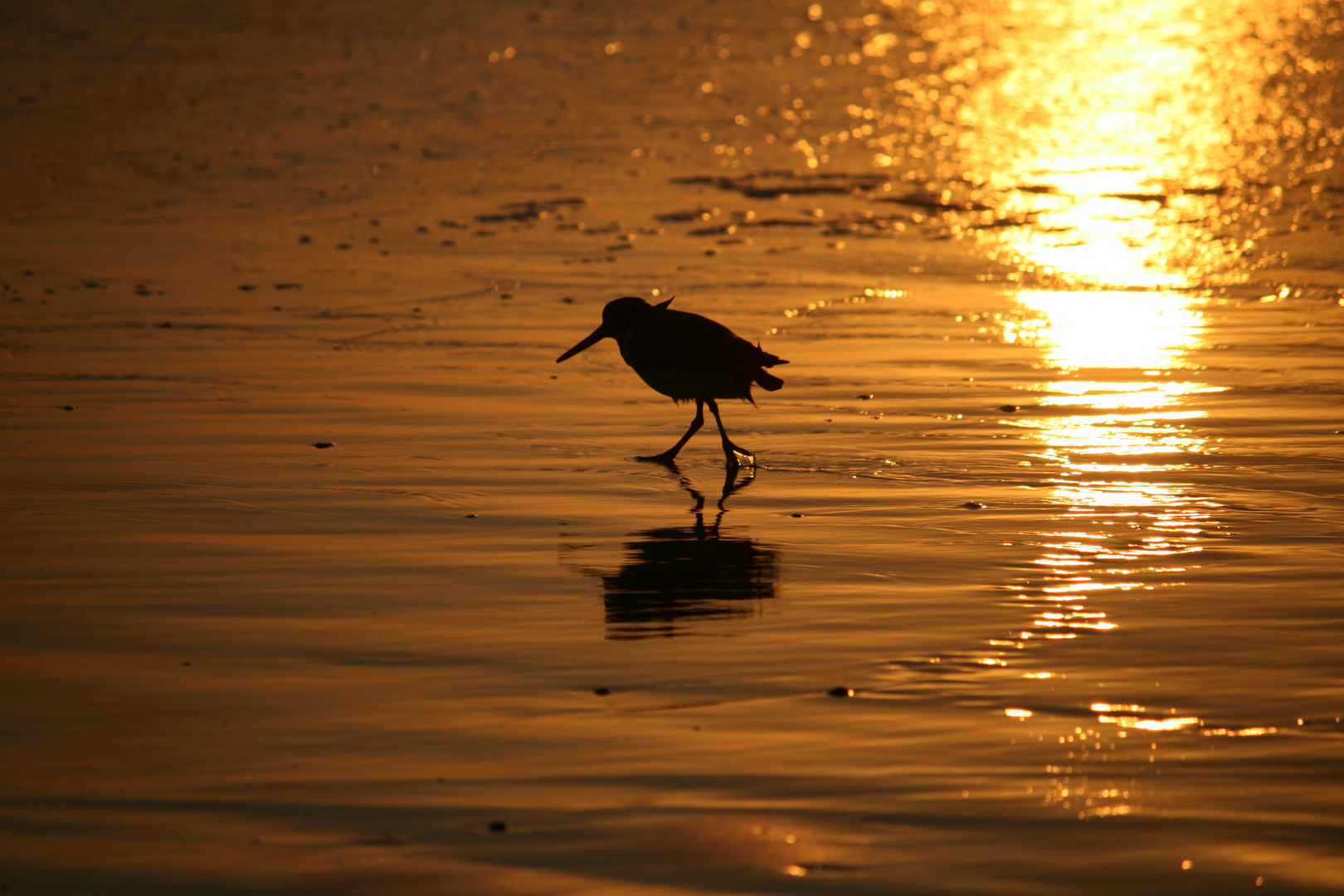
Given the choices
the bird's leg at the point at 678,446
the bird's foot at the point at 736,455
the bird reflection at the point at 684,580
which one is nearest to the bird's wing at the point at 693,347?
the bird's leg at the point at 678,446

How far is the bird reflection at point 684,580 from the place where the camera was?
5.57 meters

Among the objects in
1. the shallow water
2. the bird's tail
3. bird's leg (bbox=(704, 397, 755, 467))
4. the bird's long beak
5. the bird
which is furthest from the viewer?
the bird's long beak

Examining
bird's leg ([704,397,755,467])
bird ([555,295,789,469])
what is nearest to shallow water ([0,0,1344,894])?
bird's leg ([704,397,755,467])

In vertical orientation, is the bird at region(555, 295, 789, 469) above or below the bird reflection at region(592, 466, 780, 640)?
above

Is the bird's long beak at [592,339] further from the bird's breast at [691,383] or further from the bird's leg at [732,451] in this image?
the bird's leg at [732,451]

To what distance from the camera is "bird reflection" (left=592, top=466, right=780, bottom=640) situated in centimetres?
557

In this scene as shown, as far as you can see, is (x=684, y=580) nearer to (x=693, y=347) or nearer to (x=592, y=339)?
(x=693, y=347)

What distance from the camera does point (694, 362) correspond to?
8.28 meters

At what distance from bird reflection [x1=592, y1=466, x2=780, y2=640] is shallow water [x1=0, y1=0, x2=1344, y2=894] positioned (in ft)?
0.09

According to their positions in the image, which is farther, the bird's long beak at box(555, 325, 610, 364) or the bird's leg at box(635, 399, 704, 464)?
the bird's long beak at box(555, 325, 610, 364)

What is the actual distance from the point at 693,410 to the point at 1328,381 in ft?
12.4

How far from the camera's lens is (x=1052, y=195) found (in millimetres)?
16766

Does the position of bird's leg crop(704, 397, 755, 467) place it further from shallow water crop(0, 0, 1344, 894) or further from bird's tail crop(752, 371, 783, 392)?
bird's tail crop(752, 371, 783, 392)

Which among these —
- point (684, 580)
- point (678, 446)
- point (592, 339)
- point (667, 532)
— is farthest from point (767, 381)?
point (684, 580)
